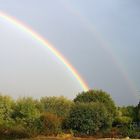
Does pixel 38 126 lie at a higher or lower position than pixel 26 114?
lower

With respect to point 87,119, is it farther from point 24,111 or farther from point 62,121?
point 24,111

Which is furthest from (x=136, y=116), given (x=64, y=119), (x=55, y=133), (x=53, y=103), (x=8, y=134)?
(x=8, y=134)

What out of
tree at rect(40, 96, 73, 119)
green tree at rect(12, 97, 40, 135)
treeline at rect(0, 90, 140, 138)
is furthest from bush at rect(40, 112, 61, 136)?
tree at rect(40, 96, 73, 119)

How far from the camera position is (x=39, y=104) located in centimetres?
5006

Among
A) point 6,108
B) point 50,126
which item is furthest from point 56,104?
point 50,126

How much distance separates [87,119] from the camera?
38.0 m

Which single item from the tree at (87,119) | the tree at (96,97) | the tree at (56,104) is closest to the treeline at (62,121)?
the tree at (87,119)

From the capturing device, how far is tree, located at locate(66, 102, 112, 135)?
3794cm

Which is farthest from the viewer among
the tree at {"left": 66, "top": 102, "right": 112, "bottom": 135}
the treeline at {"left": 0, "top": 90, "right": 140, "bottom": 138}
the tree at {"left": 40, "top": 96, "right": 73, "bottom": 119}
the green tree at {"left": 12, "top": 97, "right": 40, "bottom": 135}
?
the tree at {"left": 40, "top": 96, "right": 73, "bottom": 119}

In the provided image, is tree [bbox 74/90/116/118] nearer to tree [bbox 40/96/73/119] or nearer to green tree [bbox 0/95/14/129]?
tree [bbox 40/96/73/119]

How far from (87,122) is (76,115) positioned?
3.97ft

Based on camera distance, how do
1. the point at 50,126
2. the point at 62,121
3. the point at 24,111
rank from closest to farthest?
the point at 50,126 < the point at 62,121 < the point at 24,111

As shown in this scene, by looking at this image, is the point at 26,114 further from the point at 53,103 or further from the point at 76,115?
the point at 53,103

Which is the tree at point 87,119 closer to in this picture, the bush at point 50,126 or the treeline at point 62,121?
the treeline at point 62,121
